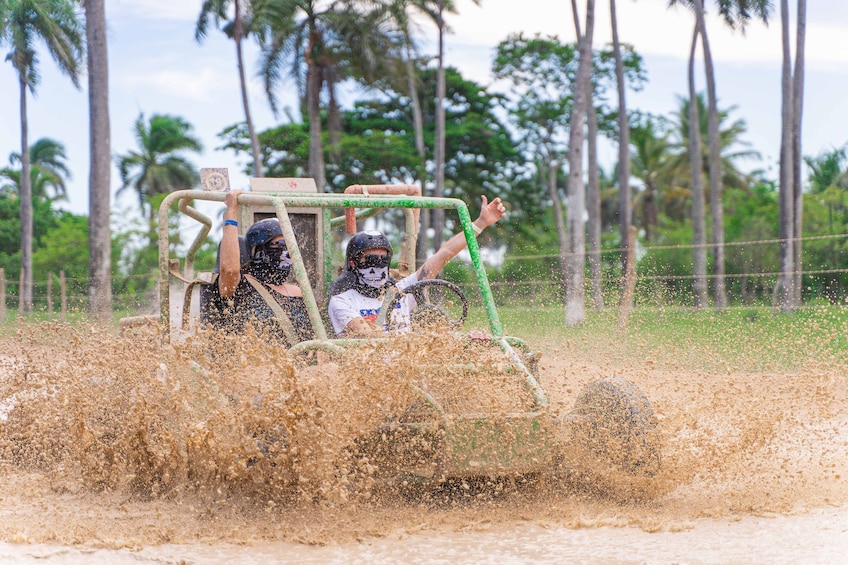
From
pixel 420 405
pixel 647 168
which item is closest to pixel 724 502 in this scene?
pixel 420 405

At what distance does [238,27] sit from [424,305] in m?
25.0

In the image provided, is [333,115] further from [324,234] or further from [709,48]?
[324,234]

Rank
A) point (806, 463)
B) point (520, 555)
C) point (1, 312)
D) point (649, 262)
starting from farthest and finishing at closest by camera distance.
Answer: point (649, 262) < point (1, 312) < point (806, 463) < point (520, 555)

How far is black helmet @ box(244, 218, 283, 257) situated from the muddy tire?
1.92m

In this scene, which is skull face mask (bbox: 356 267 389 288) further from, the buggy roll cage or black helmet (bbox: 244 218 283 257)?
black helmet (bbox: 244 218 283 257)

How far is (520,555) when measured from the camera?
13.6 feet

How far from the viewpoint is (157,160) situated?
49875mm

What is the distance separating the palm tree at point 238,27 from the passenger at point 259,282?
23.0 m

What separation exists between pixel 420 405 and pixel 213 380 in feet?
3.36

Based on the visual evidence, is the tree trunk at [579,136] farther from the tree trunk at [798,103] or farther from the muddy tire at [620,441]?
the muddy tire at [620,441]

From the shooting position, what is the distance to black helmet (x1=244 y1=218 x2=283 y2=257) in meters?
5.58

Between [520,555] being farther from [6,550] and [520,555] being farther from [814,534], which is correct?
[6,550]

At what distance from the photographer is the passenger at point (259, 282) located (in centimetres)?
538

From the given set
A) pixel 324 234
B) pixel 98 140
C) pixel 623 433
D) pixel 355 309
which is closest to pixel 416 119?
pixel 98 140
